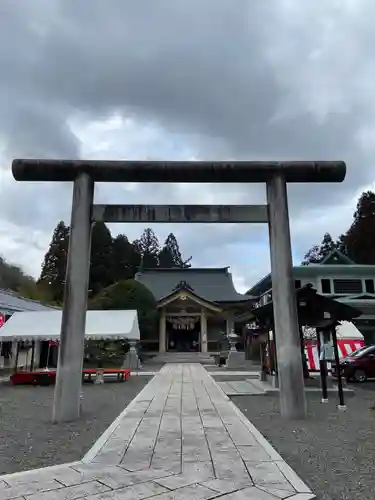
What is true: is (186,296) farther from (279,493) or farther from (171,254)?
(171,254)

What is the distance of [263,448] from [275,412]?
11.2 ft

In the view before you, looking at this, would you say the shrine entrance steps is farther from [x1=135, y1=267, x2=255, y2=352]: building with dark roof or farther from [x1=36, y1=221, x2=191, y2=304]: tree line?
[x1=36, y1=221, x2=191, y2=304]: tree line

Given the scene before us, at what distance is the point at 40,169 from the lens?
7891 millimetres

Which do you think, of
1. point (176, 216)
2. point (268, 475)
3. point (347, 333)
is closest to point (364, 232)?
point (347, 333)

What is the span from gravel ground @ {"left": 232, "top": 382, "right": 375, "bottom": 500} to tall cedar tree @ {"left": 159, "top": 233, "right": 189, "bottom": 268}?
5620 cm

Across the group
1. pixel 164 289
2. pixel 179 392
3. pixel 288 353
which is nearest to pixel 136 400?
pixel 179 392

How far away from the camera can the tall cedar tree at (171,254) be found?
2589 inches

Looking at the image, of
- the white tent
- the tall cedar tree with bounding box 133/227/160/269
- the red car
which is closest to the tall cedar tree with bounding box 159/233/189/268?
the tall cedar tree with bounding box 133/227/160/269

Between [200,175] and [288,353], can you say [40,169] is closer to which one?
[200,175]

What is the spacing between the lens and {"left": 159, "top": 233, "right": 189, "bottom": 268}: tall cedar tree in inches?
2589

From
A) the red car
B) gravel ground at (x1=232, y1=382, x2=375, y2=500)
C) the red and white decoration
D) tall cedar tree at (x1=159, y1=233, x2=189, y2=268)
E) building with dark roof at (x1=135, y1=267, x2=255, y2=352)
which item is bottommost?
gravel ground at (x1=232, y1=382, x2=375, y2=500)

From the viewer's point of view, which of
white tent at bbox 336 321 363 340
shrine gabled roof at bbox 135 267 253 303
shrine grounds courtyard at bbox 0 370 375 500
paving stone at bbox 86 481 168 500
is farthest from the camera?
shrine gabled roof at bbox 135 267 253 303

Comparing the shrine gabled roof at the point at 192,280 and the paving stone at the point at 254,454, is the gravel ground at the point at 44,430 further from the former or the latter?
the shrine gabled roof at the point at 192,280

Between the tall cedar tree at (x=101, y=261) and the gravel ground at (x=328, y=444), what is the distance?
114 ft
